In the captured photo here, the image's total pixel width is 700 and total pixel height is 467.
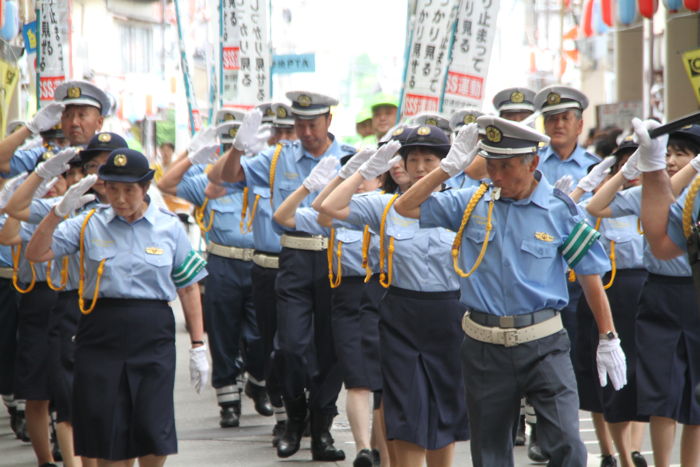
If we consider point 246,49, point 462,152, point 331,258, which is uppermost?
point 246,49

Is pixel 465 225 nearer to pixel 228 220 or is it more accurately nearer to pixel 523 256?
pixel 523 256

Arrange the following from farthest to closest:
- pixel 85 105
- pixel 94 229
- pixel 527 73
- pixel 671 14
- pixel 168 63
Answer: pixel 168 63, pixel 527 73, pixel 671 14, pixel 85 105, pixel 94 229

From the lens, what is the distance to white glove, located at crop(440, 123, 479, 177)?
20.7 feet

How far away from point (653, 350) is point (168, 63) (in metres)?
37.7

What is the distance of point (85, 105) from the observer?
918cm

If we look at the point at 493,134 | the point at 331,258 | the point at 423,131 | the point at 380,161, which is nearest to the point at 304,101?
the point at 331,258

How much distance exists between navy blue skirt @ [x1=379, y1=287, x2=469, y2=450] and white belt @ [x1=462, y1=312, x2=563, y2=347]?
103cm

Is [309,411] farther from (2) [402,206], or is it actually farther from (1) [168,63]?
(1) [168,63]

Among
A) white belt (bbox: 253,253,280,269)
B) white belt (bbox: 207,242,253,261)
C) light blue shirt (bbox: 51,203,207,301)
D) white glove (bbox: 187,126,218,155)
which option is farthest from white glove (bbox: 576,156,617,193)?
white belt (bbox: 207,242,253,261)

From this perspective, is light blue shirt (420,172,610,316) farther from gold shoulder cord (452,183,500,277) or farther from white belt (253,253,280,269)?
white belt (253,253,280,269)

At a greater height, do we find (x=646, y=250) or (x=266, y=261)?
(x=646, y=250)

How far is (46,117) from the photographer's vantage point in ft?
28.9

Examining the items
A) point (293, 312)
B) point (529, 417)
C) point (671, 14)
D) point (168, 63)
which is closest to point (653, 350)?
point (529, 417)

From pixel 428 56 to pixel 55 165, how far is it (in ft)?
13.2
